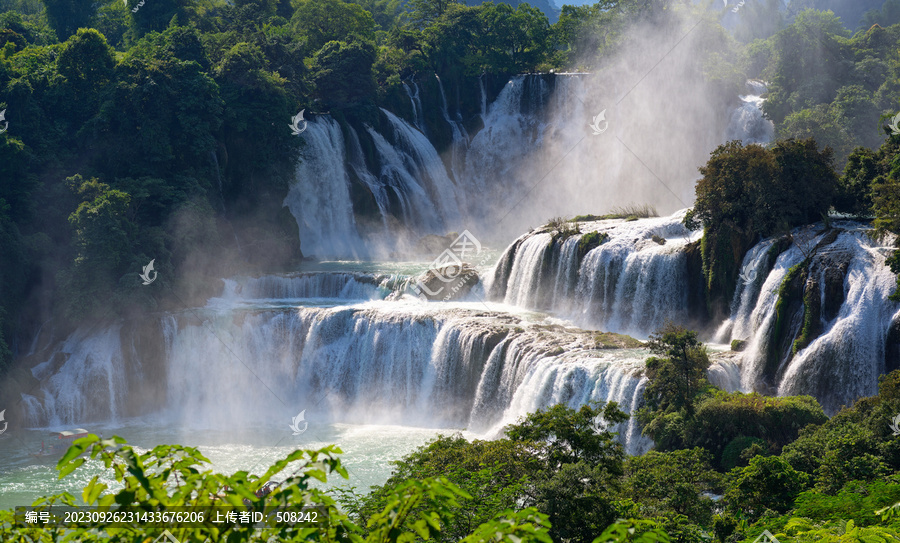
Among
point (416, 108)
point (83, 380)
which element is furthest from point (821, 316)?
point (416, 108)

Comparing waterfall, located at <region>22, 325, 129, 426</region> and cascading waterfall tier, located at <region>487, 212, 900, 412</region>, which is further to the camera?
waterfall, located at <region>22, 325, 129, 426</region>

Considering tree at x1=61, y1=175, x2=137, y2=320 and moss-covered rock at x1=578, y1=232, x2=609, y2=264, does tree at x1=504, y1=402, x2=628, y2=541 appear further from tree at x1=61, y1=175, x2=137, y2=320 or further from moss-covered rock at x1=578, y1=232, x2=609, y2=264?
tree at x1=61, y1=175, x2=137, y2=320

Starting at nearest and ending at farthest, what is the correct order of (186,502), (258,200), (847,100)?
(186,502) < (258,200) < (847,100)

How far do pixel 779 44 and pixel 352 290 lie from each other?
33.0m

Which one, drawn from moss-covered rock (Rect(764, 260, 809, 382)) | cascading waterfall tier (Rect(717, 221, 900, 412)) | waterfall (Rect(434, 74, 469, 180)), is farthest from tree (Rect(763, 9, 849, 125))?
moss-covered rock (Rect(764, 260, 809, 382))

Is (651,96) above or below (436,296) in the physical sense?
above

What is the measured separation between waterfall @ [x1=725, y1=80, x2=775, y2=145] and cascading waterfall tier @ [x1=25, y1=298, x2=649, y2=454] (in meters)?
22.5

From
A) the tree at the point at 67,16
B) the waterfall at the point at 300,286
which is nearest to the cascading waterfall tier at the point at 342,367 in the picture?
the waterfall at the point at 300,286

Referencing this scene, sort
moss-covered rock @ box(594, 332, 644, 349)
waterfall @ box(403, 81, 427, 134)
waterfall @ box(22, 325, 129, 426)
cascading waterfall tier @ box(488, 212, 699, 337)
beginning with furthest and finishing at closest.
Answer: waterfall @ box(403, 81, 427, 134) → waterfall @ box(22, 325, 129, 426) → cascading waterfall tier @ box(488, 212, 699, 337) → moss-covered rock @ box(594, 332, 644, 349)

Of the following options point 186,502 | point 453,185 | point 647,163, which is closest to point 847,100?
point 647,163

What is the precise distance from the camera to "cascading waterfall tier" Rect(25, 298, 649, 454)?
74.5 feet

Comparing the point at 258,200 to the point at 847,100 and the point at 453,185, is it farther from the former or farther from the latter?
the point at 847,100

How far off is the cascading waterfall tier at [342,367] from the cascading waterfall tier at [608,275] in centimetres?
207

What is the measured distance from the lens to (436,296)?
29.8 metres
